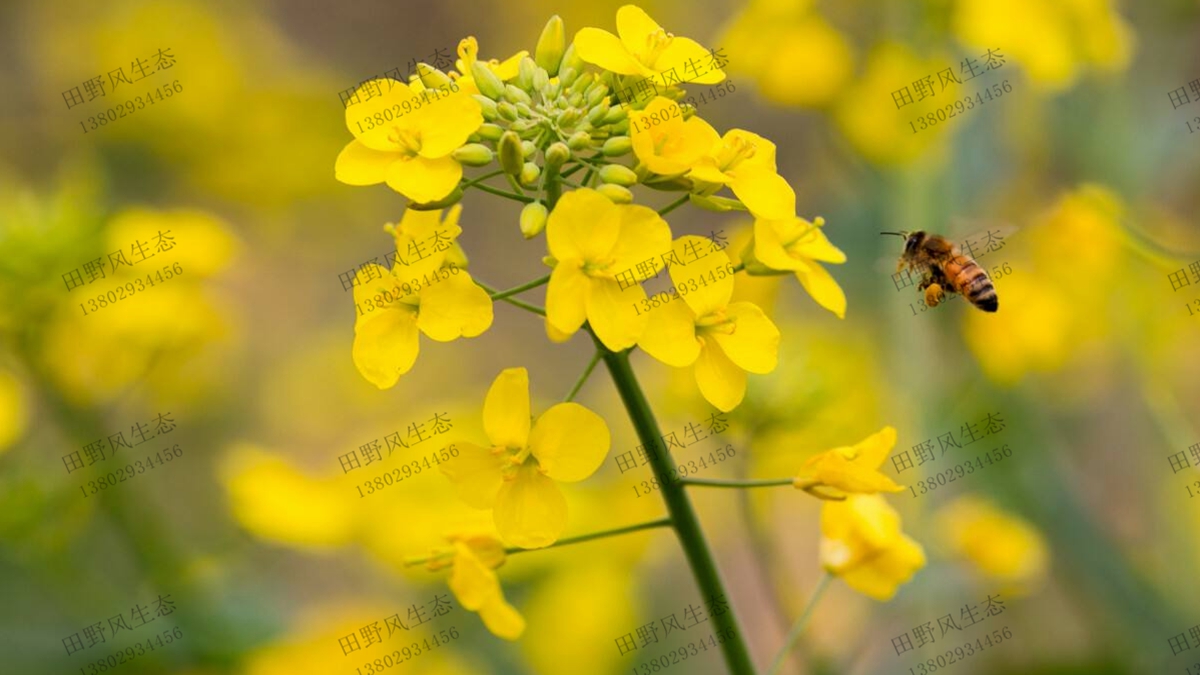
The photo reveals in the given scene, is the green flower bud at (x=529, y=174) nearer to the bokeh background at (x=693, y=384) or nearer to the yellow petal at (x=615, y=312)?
the yellow petal at (x=615, y=312)

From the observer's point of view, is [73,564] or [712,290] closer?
[712,290]

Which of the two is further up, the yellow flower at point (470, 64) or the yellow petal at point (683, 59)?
the yellow flower at point (470, 64)

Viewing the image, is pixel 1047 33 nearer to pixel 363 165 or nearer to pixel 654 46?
pixel 654 46

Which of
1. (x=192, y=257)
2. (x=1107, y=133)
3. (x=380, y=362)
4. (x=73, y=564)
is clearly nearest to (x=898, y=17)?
(x=1107, y=133)

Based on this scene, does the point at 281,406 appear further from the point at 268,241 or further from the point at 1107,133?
the point at 1107,133

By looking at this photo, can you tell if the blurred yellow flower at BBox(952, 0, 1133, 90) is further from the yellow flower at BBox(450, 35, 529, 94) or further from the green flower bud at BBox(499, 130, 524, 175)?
the green flower bud at BBox(499, 130, 524, 175)

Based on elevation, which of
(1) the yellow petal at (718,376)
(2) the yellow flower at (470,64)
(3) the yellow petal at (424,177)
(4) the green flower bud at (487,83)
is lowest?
(1) the yellow petal at (718,376)

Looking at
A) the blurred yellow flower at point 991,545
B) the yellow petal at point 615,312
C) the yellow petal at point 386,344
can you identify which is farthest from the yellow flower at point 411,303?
the blurred yellow flower at point 991,545
